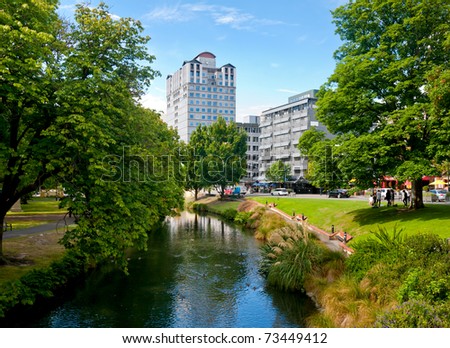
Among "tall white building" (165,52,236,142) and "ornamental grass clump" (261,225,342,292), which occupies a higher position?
"tall white building" (165,52,236,142)

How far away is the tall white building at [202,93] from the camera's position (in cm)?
16940

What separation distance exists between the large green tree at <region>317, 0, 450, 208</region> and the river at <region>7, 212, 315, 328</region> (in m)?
12.4

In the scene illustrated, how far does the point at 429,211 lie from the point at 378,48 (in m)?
13.3

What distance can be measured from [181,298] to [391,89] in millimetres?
22706

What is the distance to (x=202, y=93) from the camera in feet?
563

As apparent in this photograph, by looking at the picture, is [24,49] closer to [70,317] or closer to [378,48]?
[70,317]

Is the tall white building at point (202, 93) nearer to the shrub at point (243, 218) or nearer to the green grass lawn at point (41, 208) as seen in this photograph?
the green grass lawn at point (41, 208)

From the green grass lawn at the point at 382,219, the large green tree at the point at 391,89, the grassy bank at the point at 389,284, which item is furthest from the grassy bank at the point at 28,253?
the large green tree at the point at 391,89

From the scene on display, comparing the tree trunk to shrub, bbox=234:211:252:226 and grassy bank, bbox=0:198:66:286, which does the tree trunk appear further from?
grassy bank, bbox=0:198:66:286

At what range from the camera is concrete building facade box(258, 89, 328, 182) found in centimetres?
11688

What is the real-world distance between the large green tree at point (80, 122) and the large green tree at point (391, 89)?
17276 millimetres

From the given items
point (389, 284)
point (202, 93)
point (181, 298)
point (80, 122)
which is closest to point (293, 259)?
point (181, 298)

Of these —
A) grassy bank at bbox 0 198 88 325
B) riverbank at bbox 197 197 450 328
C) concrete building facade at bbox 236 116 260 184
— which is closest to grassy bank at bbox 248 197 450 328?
riverbank at bbox 197 197 450 328

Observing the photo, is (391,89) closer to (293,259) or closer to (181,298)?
(293,259)
